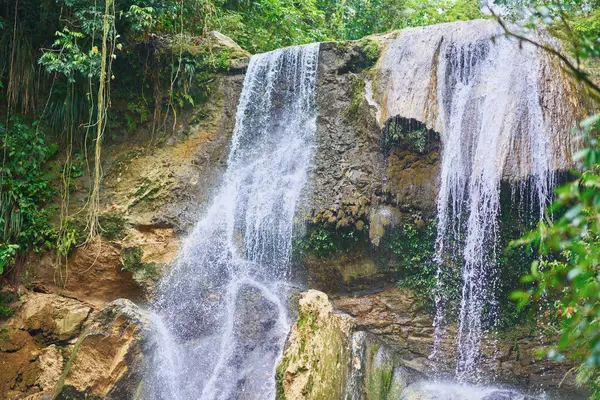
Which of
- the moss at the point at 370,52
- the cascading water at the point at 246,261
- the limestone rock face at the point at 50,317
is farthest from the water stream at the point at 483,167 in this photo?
the limestone rock face at the point at 50,317

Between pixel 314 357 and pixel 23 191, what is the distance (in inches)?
232

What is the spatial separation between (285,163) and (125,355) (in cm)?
379

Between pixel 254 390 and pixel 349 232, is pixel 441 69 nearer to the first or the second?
pixel 349 232

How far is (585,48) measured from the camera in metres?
2.20

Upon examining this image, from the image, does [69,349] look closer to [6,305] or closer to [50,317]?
[50,317]

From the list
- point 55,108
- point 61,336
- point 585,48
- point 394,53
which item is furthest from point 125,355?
point 585,48

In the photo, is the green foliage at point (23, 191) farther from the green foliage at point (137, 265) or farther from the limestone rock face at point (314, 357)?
the limestone rock face at point (314, 357)

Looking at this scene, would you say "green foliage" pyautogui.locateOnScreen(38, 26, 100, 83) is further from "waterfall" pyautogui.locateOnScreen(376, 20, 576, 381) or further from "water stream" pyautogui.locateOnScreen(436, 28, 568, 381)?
"water stream" pyautogui.locateOnScreen(436, 28, 568, 381)

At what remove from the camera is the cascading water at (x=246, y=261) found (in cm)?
768

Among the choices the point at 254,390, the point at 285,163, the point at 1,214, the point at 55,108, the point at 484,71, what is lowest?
the point at 254,390

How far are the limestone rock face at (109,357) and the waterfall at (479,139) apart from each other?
3906 mm

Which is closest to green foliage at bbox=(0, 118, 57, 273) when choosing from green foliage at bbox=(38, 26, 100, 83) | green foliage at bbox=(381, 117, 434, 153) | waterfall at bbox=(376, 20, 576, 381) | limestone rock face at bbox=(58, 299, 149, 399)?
green foliage at bbox=(38, 26, 100, 83)

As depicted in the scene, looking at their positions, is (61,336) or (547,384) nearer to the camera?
(547,384)

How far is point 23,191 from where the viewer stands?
9234 millimetres
